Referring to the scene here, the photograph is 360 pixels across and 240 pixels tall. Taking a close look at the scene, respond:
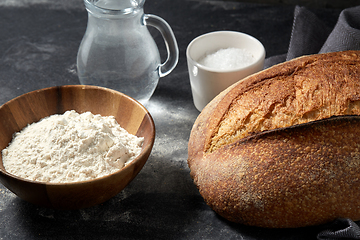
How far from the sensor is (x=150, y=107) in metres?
1.44

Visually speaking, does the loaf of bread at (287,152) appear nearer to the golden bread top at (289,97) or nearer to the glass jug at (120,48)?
the golden bread top at (289,97)

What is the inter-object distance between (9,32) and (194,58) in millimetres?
1041

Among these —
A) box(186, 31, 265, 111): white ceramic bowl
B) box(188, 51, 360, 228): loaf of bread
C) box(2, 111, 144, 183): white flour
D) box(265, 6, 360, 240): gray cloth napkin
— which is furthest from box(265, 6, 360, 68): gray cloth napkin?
box(2, 111, 144, 183): white flour

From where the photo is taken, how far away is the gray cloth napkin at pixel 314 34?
4.32 feet

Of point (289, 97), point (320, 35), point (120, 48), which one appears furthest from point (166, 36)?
point (320, 35)

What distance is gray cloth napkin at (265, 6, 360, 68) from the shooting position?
1.32m

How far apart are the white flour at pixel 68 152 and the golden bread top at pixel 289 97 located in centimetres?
25

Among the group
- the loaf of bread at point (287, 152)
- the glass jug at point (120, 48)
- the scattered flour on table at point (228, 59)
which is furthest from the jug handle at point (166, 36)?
the loaf of bread at point (287, 152)

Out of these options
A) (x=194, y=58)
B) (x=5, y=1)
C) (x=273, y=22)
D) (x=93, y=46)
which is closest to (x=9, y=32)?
(x=5, y=1)

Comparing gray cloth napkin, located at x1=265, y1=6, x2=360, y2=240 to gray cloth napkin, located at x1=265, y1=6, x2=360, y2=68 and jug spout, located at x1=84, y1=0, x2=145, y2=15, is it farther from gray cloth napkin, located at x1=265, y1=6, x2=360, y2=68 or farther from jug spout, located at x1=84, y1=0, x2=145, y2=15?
jug spout, located at x1=84, y1=0, x2=145, y2=15

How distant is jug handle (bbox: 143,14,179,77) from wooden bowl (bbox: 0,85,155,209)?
26cm

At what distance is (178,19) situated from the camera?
1.99 meters

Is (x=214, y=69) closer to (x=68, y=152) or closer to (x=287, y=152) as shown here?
(x=287, y=152)

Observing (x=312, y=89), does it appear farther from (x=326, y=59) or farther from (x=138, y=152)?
(x=138, y=152)
